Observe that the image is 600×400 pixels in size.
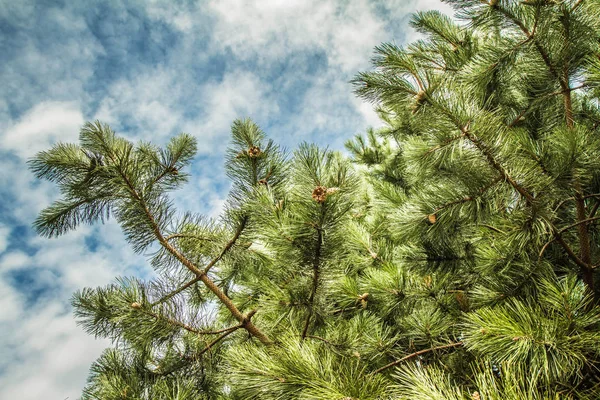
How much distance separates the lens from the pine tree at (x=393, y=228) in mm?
1274

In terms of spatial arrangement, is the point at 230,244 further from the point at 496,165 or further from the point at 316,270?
the point at 496,165

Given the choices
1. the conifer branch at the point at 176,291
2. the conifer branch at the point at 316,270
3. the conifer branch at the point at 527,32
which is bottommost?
the conifer branch at the point at 316,270

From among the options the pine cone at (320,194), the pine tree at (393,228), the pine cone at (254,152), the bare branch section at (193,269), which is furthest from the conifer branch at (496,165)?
the bare branch section at (193,269)

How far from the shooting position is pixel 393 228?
203 centimetres

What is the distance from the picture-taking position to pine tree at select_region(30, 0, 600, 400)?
1.27m

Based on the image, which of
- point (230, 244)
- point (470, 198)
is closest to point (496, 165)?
point (470, 198)

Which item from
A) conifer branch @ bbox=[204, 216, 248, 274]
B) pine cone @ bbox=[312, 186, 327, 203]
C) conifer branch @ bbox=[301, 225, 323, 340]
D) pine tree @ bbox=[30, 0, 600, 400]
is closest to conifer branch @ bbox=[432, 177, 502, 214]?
pine tree @ bbox=[30, 0, 600, 400]

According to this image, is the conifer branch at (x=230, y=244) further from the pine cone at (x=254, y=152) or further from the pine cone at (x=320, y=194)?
the pine cone at (x=320, y=194)

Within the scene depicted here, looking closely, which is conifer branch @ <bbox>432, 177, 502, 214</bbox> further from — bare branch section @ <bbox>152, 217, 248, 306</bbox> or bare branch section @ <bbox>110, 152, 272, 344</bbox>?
bare branch section @ <bbox>110, 152, 272, 344</bbox>

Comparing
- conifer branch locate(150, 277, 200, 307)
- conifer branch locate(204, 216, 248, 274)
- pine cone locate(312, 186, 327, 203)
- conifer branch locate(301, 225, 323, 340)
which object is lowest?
conifer branch locate(301, 225, 323, 340)

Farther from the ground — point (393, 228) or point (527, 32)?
point (527, 32)

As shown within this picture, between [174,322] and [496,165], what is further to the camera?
[174,322]

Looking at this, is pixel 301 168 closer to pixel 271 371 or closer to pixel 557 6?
pixel 271 371

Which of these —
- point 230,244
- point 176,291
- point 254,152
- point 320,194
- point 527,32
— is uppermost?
point 254,152
